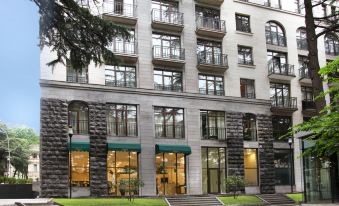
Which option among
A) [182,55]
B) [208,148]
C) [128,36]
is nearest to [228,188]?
[208,148]

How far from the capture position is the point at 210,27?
40.6 m

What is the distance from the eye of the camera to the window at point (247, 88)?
41844mm

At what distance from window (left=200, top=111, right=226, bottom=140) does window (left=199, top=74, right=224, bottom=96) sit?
1738 millimetres

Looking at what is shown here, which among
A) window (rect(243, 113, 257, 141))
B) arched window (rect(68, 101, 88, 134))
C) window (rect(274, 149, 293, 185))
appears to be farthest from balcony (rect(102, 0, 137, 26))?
window (rect(274, 149, 293, 185))

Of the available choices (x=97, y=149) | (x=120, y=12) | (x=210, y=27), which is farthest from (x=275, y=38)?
(x=97, y=149)

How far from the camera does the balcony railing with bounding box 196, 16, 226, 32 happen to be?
40.1 metres

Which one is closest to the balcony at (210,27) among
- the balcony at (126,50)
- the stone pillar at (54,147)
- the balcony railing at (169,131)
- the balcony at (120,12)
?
the balcony at (120,12)

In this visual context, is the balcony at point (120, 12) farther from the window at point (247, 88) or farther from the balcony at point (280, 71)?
the balcony at point (280, 71)

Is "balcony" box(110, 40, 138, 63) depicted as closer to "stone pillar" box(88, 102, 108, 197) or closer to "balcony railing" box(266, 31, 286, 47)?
"stone pillar" box(88, 102, 108, 197)

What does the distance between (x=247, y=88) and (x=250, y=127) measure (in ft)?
11.1

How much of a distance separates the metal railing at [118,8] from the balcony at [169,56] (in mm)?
3227

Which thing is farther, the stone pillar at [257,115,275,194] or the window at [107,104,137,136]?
the stone pillar at [257,115,275,194]

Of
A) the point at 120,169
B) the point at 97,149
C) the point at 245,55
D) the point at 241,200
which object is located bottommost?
the point at 241,200

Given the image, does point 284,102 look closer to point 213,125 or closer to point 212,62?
point 213,125
